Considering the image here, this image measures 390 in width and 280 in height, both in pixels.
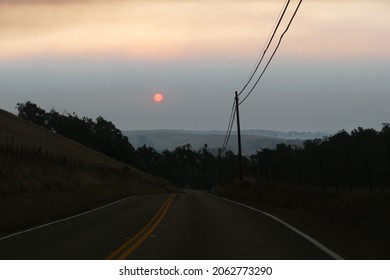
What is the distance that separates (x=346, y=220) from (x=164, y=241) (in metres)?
7.59

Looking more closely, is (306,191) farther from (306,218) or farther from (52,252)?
(52,252)

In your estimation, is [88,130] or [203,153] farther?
[203,153]

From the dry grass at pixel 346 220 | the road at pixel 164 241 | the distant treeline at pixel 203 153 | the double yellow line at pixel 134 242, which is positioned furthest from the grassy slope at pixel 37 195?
the distant treeline at pixel 203 153

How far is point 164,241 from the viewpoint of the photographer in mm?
11719

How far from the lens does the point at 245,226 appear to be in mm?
15008

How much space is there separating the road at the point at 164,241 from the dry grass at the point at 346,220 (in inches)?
29.2

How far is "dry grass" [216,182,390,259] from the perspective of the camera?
10859mm

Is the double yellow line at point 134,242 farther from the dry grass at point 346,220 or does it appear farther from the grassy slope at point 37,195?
the grassy slope at point 37,195

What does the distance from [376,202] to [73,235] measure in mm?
10180

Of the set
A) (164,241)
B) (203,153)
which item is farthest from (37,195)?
(203,153)

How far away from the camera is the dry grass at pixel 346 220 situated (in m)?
10.9

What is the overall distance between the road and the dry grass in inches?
29.2

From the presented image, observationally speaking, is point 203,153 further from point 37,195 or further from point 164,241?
point 164,241
